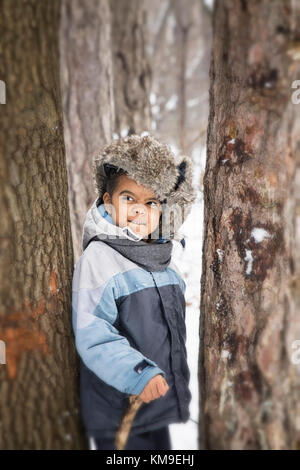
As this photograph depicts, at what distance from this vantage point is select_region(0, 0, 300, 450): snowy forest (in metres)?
1.41

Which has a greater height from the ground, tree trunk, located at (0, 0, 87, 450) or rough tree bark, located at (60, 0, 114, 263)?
rough tree bark, located at (60, 0, 114, 263)

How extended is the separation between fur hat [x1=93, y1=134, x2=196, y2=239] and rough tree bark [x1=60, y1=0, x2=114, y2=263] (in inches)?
65.9

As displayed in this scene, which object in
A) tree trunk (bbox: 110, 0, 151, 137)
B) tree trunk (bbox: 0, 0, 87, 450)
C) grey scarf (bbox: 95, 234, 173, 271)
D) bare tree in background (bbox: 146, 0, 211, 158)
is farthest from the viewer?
bare tree in background (bbox: 146, 0, 211, 158)

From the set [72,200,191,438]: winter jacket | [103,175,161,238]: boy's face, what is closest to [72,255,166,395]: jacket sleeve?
[72,200,191,438]: winter jacket

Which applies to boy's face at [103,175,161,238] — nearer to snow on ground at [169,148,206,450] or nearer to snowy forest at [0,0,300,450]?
snowy forest at [0,0,300,450]

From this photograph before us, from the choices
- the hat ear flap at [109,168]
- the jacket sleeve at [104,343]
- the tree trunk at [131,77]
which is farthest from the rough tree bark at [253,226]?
the tree trunk at [131,77]

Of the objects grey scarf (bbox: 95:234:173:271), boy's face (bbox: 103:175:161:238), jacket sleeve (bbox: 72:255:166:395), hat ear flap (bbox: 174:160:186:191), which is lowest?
jacket sleeve (bbox: 72:255:166:395)

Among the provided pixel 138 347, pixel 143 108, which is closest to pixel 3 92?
pixel 138 347

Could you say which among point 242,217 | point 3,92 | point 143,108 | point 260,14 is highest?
point 143,108

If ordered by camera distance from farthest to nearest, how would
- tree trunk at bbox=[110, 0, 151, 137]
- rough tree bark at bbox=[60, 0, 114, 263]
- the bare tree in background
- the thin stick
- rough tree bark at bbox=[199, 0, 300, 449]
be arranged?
the bare tree in background
tree trunk at bbox=[110, 0, 151, 137]
rough tree bark at bbox=[60, 0, 114, 263]
the thin stick
rough tree bark at bbox=[199, 0, 300, 449]

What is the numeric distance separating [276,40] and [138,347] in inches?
58.7

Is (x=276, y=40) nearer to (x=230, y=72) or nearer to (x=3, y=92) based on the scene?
(x=230, y=72)

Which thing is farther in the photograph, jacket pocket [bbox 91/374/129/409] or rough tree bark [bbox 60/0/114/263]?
rough tree bark [bbox 60/0/114/263]

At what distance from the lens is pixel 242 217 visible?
5.01ft
